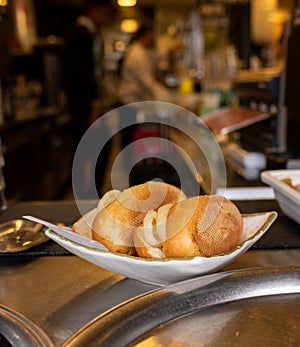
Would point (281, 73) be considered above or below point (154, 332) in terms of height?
above

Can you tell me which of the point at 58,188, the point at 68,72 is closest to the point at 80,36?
the point at 68,72

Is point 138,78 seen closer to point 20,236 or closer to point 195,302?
point 20,236

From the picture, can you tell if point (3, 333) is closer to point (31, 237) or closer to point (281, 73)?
point (31, 237)

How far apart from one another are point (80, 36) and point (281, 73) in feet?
7.26

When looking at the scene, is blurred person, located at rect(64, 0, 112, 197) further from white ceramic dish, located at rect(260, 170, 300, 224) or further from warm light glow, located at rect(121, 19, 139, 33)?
warm light glow, located at rect(121, 19, 139, 33)

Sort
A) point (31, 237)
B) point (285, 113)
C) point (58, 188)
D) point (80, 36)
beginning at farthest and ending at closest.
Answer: point (58, 188) < point (80, 36) < point (285, 113) < point (31, 237)

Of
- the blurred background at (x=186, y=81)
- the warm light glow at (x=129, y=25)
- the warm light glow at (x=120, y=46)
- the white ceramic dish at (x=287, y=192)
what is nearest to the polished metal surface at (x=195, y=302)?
the white ceramic dish at (x=287, y=192)

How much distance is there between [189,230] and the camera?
0.60 meters

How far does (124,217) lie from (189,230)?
0.10 metres

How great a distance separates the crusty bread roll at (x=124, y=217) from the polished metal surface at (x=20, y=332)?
0.15 meters

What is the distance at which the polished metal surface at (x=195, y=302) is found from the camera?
0.51 m

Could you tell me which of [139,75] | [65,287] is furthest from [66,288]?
[139,75]

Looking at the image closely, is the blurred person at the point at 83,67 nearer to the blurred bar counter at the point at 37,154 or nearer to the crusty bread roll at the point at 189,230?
the blurred bar counter at the point at 37,154

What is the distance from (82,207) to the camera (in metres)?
1.07
